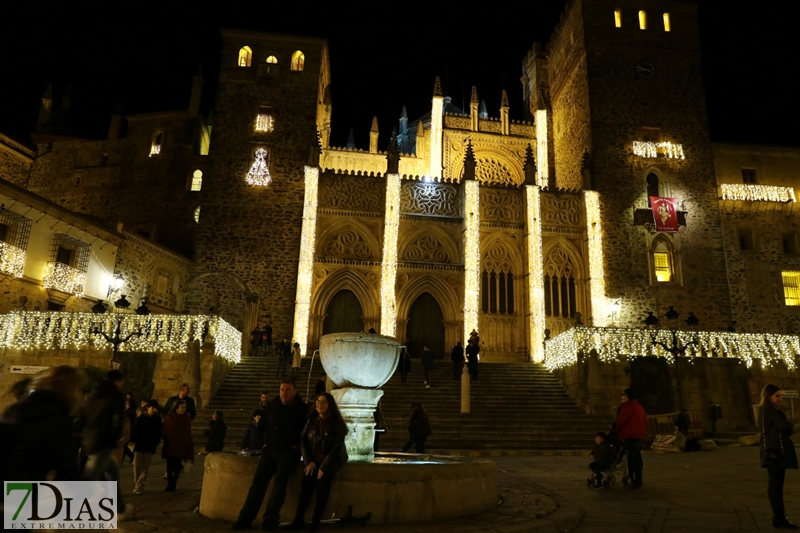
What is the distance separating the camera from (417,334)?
957 inches

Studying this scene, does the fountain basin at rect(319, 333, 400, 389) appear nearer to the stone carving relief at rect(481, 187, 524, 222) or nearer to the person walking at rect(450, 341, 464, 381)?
the person walking at rect(450, 341, 464, 381)

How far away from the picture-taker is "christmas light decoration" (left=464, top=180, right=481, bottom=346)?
23.1 m

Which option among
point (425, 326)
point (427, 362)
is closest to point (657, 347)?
point (427, 362)

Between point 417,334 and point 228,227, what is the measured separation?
927 centimetres

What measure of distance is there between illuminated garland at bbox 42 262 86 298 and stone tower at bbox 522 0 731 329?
20261mm

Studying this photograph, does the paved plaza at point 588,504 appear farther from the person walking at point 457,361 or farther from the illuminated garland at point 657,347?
the person walking at point 457,361

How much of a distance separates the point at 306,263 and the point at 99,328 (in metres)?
8.48

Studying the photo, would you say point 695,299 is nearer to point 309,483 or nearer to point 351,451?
point 351,451

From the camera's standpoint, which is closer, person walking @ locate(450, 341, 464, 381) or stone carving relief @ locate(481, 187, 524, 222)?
person walking @ locate(450, 341, 464, 381)

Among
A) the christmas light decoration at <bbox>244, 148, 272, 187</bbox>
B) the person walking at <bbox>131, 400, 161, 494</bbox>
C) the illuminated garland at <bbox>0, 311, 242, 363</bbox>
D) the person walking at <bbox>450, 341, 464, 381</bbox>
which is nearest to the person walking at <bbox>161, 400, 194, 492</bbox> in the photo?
the person walking at <bbox>131, 400, 161, 494</bbox>

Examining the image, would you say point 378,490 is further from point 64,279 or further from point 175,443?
point 64,279

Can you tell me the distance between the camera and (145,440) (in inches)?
313

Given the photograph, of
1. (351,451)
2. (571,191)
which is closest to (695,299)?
(571,191)

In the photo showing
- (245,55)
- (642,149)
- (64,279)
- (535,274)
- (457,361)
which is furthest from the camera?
(245,55)
